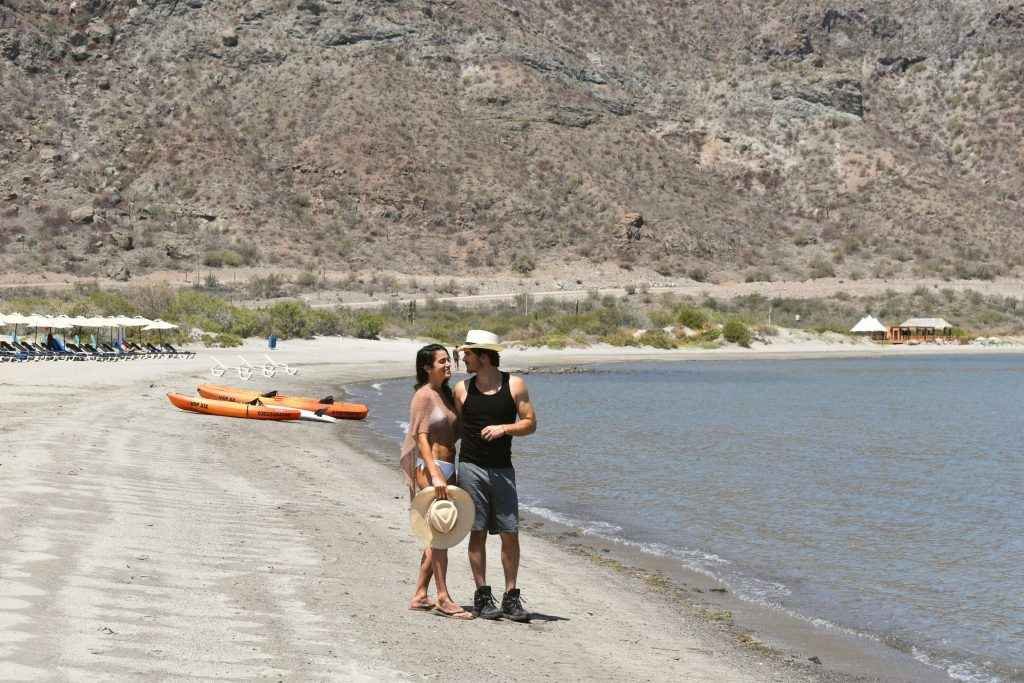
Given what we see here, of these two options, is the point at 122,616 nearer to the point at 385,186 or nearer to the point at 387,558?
the point at 387,558

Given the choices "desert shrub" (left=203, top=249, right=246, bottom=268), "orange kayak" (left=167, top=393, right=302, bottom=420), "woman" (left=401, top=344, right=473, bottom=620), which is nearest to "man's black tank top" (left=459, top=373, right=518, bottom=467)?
"woman" (left=401, top=344, right=473, bottom=620)

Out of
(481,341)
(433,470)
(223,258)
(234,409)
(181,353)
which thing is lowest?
(234,409)

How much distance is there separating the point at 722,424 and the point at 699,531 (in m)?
13.4

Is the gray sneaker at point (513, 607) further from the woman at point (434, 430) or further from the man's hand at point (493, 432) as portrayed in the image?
the man's hand at point (493, 432)

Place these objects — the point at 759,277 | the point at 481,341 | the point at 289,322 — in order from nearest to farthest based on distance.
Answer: the point at 481,341 → the point at 289,322 → the point at 759,277

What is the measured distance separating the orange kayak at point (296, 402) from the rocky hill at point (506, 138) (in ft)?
147

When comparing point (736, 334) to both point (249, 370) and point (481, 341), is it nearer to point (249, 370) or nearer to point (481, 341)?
point (249, 370)

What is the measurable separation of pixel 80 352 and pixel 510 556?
100.0ft

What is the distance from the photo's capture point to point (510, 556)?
315 inches

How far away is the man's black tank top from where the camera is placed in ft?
24.9

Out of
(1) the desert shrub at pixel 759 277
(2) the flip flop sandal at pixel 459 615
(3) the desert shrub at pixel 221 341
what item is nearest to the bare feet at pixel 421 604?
(2) the flip flop sandal at pixel 459 615

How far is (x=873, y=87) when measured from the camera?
100500mm

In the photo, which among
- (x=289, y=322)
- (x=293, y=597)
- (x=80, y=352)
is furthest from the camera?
(x=289, y=322)

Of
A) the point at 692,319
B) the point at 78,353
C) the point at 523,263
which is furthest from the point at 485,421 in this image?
the point at 523,263
